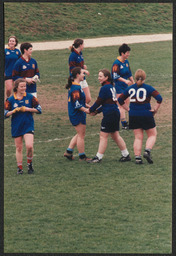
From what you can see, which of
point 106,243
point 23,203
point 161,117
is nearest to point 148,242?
point 106,243

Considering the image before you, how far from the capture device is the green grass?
3039 centimetres

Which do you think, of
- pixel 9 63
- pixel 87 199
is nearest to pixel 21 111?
pixel 87 199

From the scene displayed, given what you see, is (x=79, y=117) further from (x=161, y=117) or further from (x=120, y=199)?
(x=161, y=117)

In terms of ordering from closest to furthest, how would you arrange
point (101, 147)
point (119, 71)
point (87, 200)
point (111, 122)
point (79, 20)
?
1. point (87, 200)
2. point (111, 122)
3. point (101, 147)
4. point (119, 71)
5. point (79, 20)

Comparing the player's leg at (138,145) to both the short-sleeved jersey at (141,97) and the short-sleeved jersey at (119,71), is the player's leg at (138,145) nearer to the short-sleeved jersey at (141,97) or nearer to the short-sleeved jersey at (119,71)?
the short-sleeved jersey at (141,97)

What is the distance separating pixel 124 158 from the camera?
11914 mm

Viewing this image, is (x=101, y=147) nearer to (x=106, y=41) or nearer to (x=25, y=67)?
(x=25, y=67)

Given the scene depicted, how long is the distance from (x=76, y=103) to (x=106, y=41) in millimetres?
18404

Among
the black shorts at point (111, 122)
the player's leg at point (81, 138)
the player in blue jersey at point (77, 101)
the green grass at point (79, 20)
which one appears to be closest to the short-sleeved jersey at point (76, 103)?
the player in blue jersey at point (77, 101)

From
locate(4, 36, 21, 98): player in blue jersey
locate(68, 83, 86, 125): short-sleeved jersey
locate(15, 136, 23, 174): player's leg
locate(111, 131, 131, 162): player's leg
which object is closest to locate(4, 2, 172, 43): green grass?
locate(4, 36, 21, 98): player in blue jersey

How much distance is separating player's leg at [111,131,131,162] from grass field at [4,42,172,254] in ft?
0.59

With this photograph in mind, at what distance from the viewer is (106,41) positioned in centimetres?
2948

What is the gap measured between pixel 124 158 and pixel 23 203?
2.77 metres

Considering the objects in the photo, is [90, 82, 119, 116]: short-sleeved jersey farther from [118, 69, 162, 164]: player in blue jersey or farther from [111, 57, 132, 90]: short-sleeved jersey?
[111, 57, 132, 90]: short-sleeved jersey
